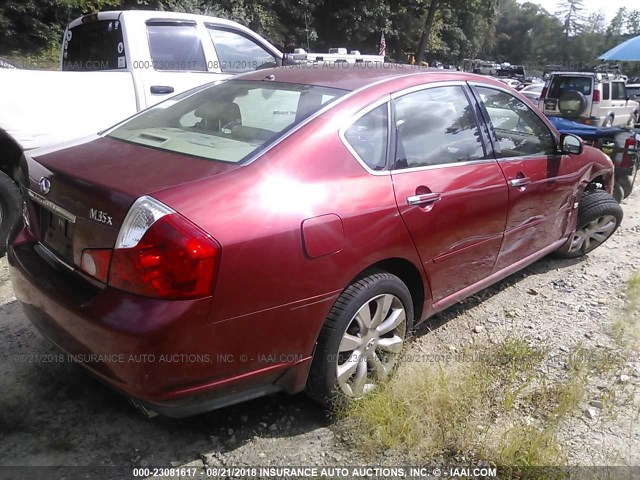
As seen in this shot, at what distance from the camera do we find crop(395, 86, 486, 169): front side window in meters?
2.92

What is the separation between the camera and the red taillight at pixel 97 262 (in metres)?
2.12

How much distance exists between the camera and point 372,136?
2768 millimetres

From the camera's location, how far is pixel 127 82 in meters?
5.21

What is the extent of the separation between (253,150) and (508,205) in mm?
1831

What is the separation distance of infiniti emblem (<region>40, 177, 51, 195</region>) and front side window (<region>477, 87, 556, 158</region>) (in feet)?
8.50

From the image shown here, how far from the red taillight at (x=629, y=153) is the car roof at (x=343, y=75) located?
12.4 feet

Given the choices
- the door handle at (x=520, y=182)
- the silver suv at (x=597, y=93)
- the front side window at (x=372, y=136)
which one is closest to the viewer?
the front side window at (x=372, y=136)

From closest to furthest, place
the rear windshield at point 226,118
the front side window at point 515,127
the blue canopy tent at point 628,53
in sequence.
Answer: the rear windshield at point 226,118 → the front side window at point 515,127 → the blue canopy tent at point 628,53

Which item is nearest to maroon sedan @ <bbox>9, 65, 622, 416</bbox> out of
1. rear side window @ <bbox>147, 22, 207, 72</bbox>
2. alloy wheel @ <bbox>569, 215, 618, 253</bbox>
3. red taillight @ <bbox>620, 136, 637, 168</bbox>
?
alloy wheel @ <bbox>569, 215, 618, 253</bbox>

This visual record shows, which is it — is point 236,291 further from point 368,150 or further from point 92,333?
point 368,150

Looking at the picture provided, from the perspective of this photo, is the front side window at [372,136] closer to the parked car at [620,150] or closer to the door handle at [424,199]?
the door handle at [424,199]

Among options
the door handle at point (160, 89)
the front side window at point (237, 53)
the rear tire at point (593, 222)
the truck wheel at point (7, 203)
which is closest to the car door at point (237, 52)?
the front side window at point (237, 53)

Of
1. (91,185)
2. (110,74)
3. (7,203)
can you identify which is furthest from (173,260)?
(110,74)

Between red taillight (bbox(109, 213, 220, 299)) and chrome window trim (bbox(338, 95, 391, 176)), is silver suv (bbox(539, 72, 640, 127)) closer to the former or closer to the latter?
chrome window trim (bbox(338, 95, 391, 176))
